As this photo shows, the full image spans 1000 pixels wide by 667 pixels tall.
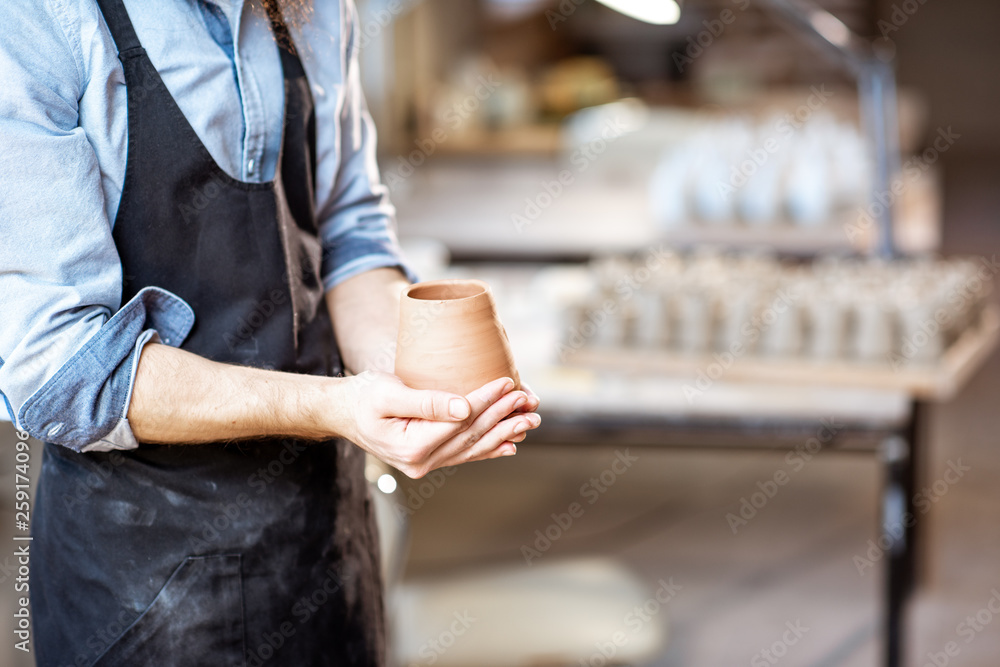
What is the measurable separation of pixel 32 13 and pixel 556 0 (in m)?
8.51

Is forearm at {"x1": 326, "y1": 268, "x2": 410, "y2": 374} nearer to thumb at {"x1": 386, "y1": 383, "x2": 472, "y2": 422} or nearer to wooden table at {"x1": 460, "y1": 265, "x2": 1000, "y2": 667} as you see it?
thumb at {"x1": 386, "y1": 383, "x2": 472, "y2": 422}

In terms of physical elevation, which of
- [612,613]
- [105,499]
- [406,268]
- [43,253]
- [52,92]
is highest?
[52,92]

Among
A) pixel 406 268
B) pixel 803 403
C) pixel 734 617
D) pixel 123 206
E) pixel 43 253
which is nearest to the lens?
pixel 43 253

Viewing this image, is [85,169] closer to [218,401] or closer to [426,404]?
Result: [218,401]

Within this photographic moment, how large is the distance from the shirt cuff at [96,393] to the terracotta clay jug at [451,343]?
0.28m

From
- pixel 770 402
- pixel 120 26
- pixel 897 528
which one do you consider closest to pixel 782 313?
pixel 770 402

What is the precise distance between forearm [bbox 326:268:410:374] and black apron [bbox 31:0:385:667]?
0.30 feet

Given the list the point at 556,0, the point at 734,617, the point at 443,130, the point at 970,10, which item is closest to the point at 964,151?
the point at 970,10

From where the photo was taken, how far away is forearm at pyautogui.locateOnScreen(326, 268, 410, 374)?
4.35 ft

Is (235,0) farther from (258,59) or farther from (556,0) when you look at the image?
(556,0)

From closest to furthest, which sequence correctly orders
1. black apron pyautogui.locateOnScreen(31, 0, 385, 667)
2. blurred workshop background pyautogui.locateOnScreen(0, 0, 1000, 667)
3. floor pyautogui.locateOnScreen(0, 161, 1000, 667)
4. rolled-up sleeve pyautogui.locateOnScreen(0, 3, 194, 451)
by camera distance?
1. rolled-up sleeve pyautogui.locateOnScreen(0, 3, 194, 451)
2. black apron pyautogui.locateOnScreen(31, 0, 385, 667)
3. blurred workshop background pyautogui.locateOnScreen(0, 0, 1000, 667)
4. floor pyautogui.locateOnScreen(0, 161, 1000, 667)

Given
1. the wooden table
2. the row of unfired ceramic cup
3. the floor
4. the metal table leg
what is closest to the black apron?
the floor

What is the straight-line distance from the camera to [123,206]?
43.8 inches

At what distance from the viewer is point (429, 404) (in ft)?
3.40
